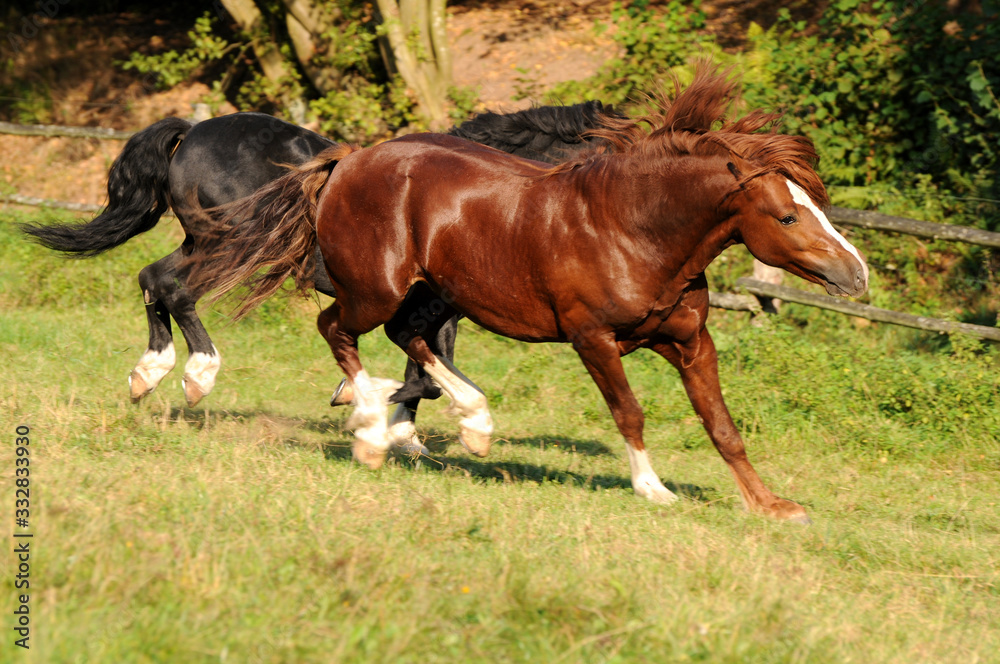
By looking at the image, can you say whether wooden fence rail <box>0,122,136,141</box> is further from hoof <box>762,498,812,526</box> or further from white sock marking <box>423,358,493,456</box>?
hoof <box>762,498,812,526</box>

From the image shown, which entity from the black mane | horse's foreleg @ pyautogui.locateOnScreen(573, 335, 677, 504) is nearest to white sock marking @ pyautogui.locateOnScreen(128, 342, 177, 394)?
the black mane

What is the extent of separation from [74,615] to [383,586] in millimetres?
863

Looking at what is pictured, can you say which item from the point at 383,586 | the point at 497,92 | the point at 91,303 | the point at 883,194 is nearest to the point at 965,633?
the point at 383,586

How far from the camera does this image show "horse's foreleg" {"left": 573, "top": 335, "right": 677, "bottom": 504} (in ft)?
15.1

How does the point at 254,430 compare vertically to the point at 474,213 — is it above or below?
below

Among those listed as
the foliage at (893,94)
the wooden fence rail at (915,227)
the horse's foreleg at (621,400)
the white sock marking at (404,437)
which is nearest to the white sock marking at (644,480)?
the horse's foreleg at (621,400)

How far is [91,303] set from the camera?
374 inches

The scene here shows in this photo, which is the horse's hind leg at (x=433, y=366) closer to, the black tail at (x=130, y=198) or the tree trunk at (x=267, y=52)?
the black tail at (x=130, y=198)

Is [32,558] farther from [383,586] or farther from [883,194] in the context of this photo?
[883,194]

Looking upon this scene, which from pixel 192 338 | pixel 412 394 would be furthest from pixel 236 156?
pixel 412 394

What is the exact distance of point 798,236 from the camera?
13.7ft

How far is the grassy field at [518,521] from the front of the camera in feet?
9.25
